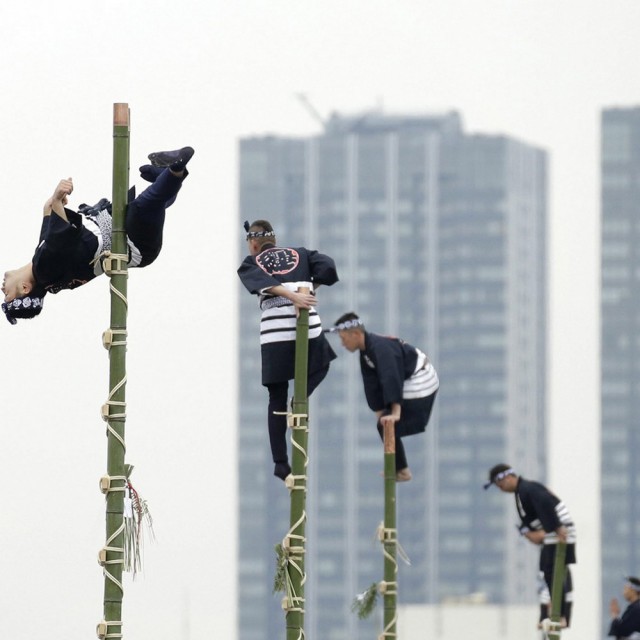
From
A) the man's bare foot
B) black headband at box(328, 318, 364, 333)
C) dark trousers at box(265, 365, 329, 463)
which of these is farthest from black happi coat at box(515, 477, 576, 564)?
dark trousers at box(265, 365, 329, 463)

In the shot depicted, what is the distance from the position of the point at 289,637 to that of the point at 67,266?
340 centimetres

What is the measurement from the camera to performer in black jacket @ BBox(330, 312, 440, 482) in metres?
18.7

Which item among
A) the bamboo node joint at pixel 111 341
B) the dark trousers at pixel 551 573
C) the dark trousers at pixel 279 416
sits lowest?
the dark trousers at pixel 551 573

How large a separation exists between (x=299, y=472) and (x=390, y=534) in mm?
3380

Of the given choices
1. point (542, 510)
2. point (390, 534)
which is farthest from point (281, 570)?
point (542, 510)

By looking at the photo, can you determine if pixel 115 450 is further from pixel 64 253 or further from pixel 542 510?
pixel 542 510

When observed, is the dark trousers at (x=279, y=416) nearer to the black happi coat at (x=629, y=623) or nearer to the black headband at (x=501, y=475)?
the black headband at (x=501, y=475)

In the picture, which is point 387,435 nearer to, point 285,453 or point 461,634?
point 285,453

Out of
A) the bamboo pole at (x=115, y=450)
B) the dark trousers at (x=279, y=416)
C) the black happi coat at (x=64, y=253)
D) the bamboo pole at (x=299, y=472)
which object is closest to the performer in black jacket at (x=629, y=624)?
the dark trousers at (x=279, y=416)

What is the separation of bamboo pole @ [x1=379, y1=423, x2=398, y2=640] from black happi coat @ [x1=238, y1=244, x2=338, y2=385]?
8.94ft

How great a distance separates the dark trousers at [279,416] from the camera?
16.2 metres

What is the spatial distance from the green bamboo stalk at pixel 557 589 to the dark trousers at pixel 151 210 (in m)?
9.08

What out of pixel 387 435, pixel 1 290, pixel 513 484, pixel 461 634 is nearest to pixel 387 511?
pixel 387 435

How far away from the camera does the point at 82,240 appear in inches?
542
